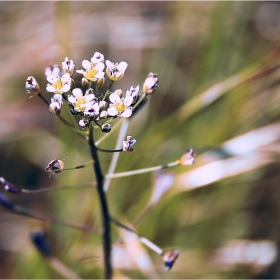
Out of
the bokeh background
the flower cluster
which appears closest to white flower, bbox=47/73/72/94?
the flower cluster

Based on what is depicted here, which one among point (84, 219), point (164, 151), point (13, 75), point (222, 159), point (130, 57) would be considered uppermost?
A: point (130, 57)

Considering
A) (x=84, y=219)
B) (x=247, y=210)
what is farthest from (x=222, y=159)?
(x=84, y=219)

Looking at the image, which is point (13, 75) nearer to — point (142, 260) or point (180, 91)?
point (180, 91)

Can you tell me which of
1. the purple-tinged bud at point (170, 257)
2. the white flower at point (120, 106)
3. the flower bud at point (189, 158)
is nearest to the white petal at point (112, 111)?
the white flower at point (120, 106)

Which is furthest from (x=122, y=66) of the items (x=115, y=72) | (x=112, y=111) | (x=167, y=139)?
(x=167, y=139)

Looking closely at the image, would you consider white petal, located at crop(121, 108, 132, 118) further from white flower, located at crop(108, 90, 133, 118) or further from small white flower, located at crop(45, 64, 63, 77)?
small white flower, located at crop(45, 64, 63, 77)
